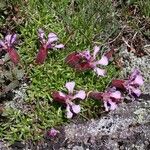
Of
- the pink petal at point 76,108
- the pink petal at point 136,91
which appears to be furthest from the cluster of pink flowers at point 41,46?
the pink petal at point 136,91

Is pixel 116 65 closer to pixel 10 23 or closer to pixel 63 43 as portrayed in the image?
pixel 63 43

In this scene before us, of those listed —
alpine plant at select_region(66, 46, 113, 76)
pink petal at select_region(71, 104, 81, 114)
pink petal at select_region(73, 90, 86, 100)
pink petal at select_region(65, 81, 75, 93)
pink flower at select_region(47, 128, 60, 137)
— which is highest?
alpine plant at select_region(66, 46, 113, 76)

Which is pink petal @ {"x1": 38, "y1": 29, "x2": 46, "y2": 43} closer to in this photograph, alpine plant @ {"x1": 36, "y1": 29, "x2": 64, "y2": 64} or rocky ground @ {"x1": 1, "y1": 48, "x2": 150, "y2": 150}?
alpine plant @ {"x1": 36, "y1": 29, "x2": 64, "y2": 64}

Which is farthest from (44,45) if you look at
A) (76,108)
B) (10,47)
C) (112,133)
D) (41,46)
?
(112,133)

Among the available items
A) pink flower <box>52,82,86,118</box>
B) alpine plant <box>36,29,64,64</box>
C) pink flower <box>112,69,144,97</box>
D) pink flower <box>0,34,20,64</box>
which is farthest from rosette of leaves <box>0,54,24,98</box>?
pink flower <box>112,69,144,97</box>

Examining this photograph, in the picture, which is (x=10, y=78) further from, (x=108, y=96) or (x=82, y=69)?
(x=108, y=96)

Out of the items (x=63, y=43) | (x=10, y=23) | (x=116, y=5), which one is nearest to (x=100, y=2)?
(x=116, y=5)

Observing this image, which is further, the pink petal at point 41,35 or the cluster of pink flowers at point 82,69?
the pink petal at point 41,35

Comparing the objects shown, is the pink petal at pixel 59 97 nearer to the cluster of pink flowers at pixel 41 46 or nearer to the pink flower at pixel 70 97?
the pink flower at pixel 70 97
